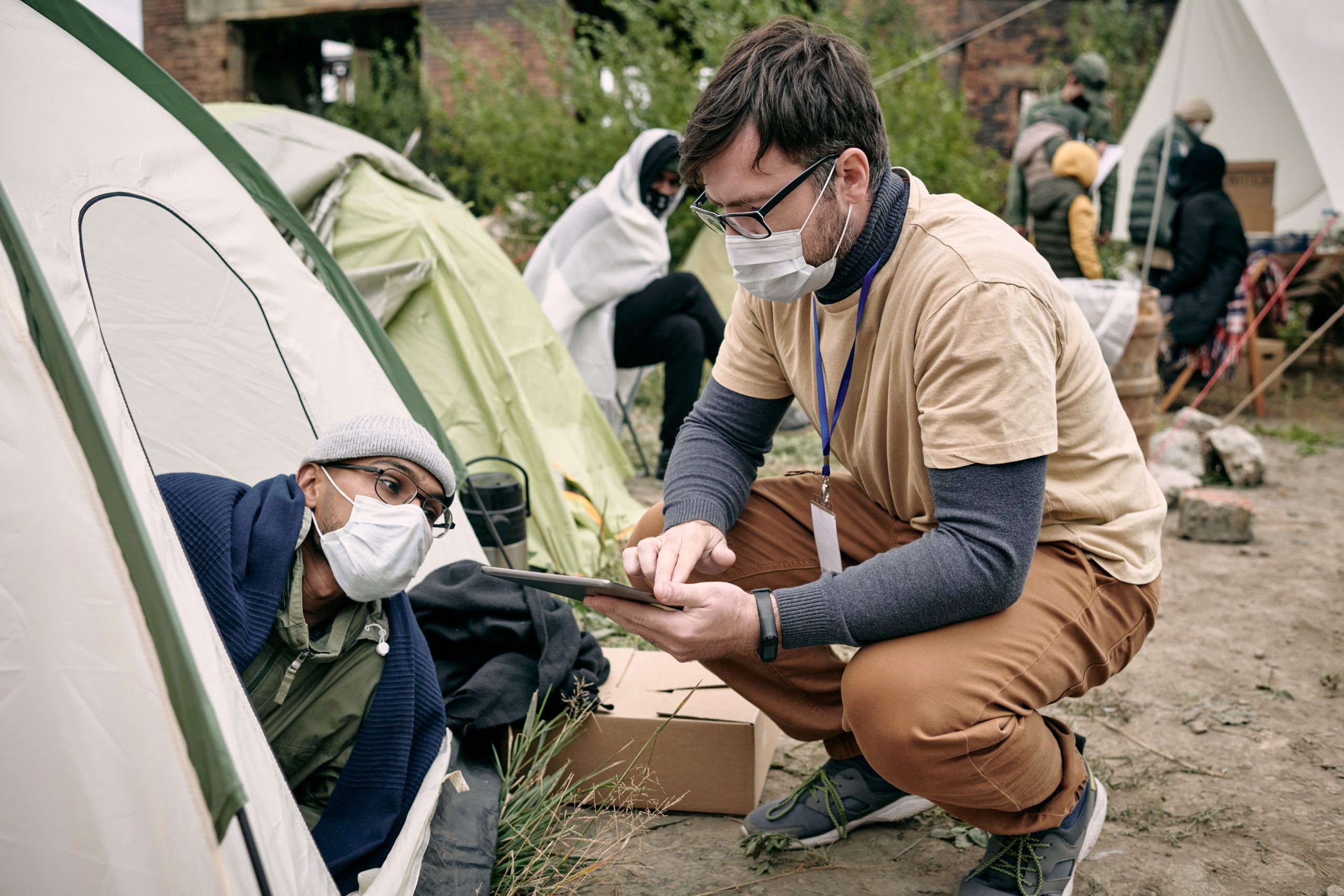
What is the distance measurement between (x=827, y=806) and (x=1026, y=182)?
191 inches

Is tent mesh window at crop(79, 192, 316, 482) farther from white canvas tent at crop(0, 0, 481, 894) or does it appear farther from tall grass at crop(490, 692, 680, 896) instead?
tall grass at crop(490, 692, 680, 896)

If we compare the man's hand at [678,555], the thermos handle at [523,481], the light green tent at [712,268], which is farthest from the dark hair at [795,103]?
the light green tent at [712,268]

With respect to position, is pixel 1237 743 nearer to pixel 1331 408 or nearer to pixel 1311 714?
pixel 1311 714

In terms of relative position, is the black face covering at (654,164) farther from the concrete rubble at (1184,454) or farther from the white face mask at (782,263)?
the white face mask at (782,263)

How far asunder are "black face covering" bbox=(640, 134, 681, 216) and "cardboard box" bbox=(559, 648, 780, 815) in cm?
280

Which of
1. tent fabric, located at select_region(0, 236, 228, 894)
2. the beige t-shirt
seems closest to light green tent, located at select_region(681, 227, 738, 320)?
the beige t-shirt

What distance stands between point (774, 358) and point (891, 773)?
79 cm

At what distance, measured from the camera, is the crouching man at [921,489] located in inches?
58.7

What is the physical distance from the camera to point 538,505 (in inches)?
134

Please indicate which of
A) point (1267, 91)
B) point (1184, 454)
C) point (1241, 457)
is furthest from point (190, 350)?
point (1267, 91)

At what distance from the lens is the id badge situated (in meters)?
1.83

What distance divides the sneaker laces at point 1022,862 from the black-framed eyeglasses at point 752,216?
1.09 meters

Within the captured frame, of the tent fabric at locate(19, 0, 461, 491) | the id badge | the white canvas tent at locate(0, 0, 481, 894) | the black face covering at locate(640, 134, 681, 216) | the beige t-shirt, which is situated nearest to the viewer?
the white canvas tent at locate(0, 0, 481, 894)

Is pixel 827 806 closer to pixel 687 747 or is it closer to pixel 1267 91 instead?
pixel 687 747
